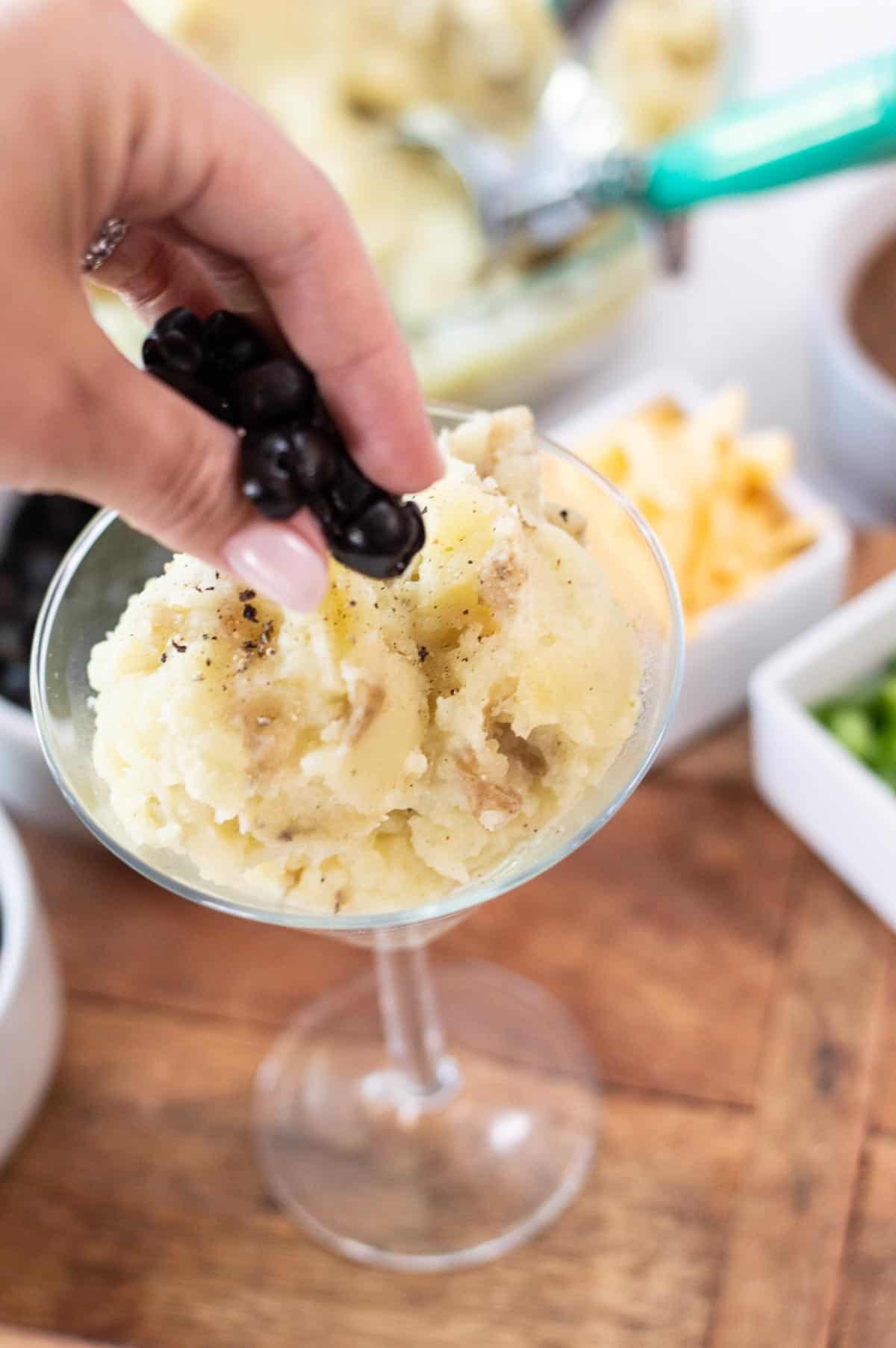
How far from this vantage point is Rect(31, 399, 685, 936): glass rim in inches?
31.6

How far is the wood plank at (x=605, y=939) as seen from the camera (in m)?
1.28

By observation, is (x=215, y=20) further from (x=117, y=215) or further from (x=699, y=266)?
(x=117, y=215)

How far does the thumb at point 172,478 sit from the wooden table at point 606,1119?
699 millimetres

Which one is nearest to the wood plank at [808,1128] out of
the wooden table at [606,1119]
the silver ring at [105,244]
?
the wooden table at [606,1119]

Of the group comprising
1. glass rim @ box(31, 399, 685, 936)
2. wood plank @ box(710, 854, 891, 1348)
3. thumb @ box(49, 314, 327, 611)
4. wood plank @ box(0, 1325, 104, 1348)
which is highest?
thumb @ box(49, 314, 327, 611)

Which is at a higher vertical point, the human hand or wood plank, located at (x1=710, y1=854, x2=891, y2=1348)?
the human hand

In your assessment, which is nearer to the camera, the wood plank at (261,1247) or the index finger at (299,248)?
the index finger at (299,248)

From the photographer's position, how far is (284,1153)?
1269 mm

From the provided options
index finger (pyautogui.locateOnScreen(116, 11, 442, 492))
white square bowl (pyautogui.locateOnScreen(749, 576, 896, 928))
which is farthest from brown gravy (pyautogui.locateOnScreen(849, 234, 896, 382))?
index finger (pyautogui.locateOnScreen(116, 11, 442, 492))

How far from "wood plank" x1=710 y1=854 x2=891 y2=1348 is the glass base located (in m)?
0.16

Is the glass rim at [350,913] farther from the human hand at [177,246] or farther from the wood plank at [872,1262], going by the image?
the wood plank at [872,1262]

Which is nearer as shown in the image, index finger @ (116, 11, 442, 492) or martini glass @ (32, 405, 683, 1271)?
index finger @ (116, 11, 442, 492)

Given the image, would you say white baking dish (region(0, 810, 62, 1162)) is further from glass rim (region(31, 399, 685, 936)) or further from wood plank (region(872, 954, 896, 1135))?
wood plank (region(872, 954, 896, 1135))

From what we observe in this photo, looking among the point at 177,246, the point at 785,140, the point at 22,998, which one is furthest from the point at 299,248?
the point at 785,140
